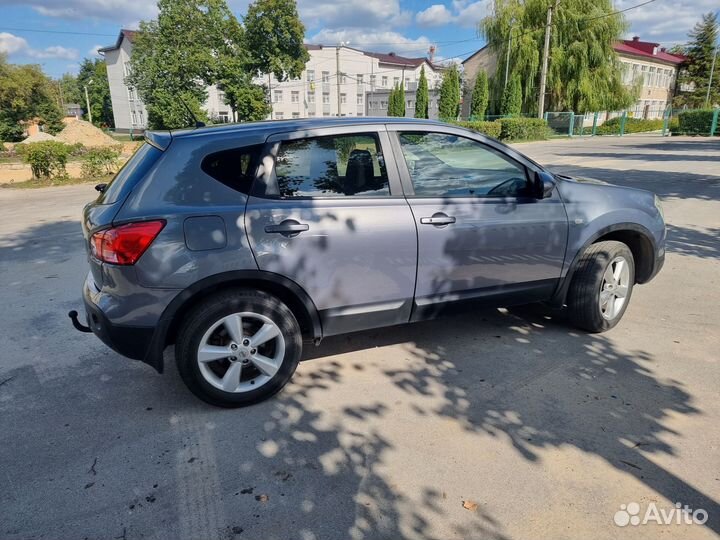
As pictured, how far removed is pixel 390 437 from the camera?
9.60ft

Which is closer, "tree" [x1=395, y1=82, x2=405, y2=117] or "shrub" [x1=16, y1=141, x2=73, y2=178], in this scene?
"shrub" [x1=16, y1=141, x2=73, y2=178]

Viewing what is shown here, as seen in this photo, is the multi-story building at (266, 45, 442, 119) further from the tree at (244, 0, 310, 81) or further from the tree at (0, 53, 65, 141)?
the tree at (0, 53, 65, 141)

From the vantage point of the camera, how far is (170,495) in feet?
8.19

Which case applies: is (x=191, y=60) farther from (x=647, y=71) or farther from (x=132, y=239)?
(x=647, y=71)

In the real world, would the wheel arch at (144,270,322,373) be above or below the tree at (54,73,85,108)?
below

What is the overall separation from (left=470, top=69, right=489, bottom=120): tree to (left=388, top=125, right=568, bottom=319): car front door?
3541 cm

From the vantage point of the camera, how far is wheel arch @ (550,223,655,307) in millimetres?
4012

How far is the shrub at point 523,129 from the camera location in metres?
31.7

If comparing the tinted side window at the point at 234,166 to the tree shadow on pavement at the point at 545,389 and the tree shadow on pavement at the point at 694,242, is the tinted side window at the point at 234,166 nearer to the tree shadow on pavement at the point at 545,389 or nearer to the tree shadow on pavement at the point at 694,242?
the tree shadow on pavement at the point at 545,389

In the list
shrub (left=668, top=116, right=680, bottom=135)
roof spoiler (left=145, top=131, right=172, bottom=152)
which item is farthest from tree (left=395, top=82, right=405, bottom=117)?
roof spoiler (left=145, top=131, right=172, bottom=152)

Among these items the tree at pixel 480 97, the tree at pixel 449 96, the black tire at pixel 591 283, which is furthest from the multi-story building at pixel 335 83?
the black tire at pixel 591 283

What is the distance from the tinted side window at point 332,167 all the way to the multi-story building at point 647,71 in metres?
48.9

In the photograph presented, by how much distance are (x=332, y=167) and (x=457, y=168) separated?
1.00 m

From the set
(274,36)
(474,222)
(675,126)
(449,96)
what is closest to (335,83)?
(274,36)
